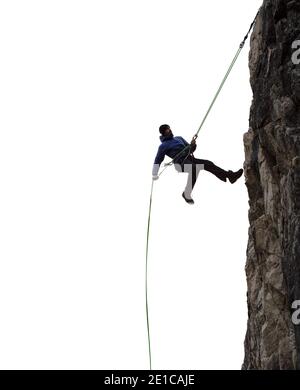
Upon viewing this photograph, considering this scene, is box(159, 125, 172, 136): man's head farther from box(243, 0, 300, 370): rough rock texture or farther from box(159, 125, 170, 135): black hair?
box(243, 0, 300, 370): rough rock texture

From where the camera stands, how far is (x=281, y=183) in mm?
20375

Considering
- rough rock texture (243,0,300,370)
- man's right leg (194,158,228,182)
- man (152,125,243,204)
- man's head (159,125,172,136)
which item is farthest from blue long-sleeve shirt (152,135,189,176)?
rough rock texture (243,0,300,370)

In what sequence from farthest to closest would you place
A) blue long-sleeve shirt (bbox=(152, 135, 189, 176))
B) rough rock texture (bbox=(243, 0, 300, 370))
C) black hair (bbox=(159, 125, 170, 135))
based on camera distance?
black hair (bbox=(159, 125, 170, 135)), blue long-sleeve shirt (bbox=(152, 135, 189, 176)), rough rock texture (bbox=(243, 0, 300, 370))

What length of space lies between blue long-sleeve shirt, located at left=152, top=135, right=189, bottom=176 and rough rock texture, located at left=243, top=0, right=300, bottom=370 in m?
1.76

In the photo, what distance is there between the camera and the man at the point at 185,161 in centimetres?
2373

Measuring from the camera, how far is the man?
23734 mm

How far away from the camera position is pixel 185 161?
78.9ft

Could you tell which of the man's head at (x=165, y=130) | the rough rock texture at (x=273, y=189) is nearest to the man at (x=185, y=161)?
the man's head at (x=165, y=130)

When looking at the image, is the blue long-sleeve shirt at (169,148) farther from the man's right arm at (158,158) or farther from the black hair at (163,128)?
the black hair at (163,128)

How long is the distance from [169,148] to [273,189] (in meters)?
3.68
